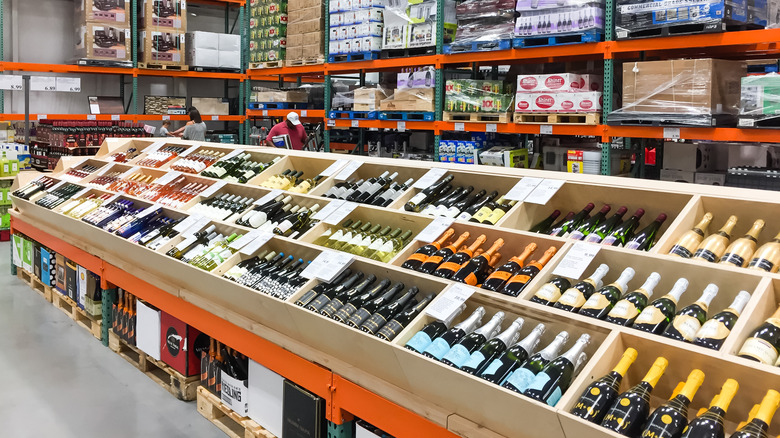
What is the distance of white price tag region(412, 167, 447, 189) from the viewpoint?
346 centimetres

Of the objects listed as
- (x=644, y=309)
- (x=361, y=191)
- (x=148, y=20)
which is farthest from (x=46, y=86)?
(x=644, y=309)

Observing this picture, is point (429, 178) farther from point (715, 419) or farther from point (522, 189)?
point (715, 419)

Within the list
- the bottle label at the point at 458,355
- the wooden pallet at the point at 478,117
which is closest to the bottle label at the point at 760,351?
the bottle label at the point at 458,355

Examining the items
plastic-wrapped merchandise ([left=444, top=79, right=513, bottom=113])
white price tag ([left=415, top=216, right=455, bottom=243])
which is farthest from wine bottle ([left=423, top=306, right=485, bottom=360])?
plastic-wrapped merchandise ([left=444, top=79, right=513, bottom=113])

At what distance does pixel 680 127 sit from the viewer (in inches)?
203

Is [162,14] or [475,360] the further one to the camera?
[162,14]

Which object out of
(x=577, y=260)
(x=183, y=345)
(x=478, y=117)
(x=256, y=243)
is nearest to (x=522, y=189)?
(x=577, y=260)

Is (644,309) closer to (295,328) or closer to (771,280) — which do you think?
(771,280)

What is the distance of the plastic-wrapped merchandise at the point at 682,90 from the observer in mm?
4945

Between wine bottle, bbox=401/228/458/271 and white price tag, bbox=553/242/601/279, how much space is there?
61 centimetres

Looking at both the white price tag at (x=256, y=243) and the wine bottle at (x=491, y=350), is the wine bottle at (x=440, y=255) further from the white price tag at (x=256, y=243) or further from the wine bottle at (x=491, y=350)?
the white price tag at (x=256, y=243)

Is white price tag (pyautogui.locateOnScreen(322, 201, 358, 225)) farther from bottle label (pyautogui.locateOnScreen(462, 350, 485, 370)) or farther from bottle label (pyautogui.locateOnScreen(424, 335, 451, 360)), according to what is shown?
Result: bottle label (pyautogui.locateOnScreen(462, 350, 485, 370))

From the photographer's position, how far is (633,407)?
1.90 meters

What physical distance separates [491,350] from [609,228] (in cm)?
87
